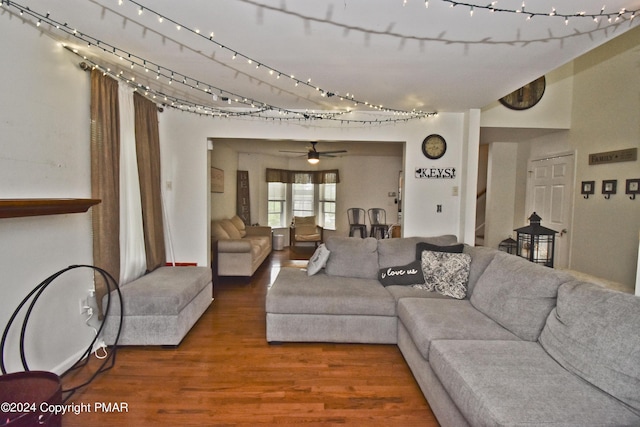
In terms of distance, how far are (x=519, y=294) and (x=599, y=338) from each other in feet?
1.97

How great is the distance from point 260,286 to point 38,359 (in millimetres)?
2690

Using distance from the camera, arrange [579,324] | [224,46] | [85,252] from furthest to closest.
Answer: [85,252], [224,46], [579,324]

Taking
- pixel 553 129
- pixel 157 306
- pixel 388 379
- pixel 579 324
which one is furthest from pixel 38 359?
pixel 553 129

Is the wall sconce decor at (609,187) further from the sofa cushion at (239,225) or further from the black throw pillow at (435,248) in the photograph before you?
the sofa cushion at (239,225)

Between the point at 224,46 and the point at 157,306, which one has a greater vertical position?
the point at 224,46

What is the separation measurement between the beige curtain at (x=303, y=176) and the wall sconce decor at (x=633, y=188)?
17.4 ft

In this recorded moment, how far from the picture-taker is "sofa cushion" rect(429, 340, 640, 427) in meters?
1.23

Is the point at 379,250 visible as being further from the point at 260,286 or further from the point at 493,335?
the point at 260,286

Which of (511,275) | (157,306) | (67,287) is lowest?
(157,306)

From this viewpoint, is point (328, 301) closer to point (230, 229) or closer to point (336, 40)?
point (336, 40)

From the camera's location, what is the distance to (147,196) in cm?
320

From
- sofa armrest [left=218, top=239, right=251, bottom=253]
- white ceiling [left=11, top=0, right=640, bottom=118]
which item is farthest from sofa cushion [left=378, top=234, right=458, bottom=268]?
sofa armrest [left=218, top=239, right=251, bottom=253]

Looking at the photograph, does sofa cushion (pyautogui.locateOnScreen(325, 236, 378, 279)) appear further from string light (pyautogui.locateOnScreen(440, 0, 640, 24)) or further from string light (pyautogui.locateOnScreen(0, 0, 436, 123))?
string light (pyautogui.locateOnScreen(440, 0, 640, 24))

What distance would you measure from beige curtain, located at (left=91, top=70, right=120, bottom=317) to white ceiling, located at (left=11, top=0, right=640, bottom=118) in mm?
274
